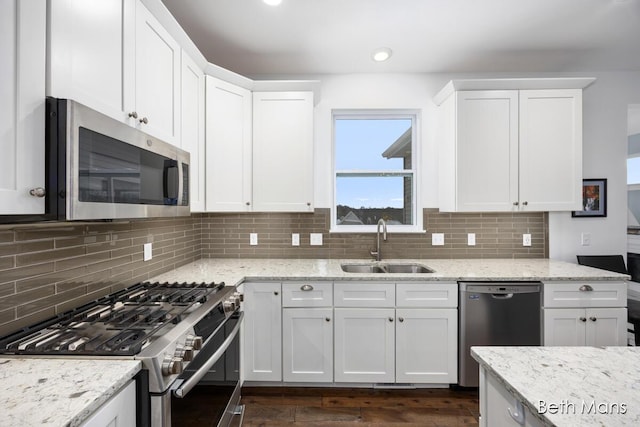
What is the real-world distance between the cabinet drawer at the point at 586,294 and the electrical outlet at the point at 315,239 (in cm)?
177

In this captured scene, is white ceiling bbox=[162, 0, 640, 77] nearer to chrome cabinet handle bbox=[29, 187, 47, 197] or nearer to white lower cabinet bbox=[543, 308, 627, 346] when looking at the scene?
chrome cabinet handle bbox=[29, 187, 47, 197]

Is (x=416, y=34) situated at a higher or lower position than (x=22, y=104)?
higher

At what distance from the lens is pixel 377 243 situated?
2752mm

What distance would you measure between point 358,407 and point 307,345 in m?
0.53

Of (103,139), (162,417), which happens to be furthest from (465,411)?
(103,139)

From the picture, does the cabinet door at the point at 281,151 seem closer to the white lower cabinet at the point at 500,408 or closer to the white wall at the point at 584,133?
the white wall at the point at 584,133

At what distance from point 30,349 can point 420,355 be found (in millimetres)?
2131

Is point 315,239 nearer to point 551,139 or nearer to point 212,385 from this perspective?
point 212,385

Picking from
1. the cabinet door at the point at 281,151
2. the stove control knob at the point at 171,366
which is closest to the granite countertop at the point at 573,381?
the stove control knob at the point at 171,366

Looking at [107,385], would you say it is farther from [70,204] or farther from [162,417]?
[70,204]

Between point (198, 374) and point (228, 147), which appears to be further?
point (228, 147)

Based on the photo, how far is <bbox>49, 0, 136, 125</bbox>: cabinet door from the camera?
0.94 metres

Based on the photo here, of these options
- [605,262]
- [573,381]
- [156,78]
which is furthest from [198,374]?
[605,262]

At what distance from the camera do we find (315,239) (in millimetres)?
2834
